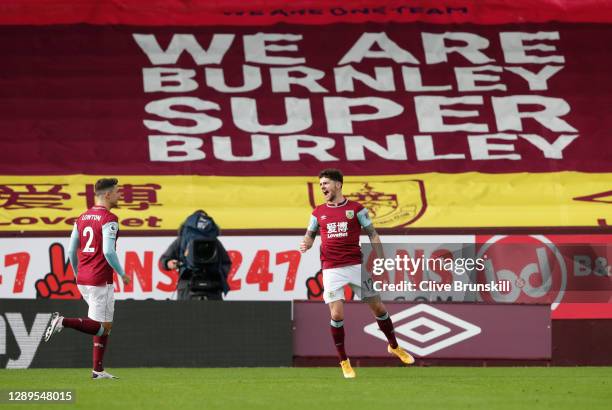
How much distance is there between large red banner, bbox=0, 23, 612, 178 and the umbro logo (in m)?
4.73

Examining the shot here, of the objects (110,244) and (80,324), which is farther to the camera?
(80,324)

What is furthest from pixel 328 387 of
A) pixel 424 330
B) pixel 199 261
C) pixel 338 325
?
pixel 199 261

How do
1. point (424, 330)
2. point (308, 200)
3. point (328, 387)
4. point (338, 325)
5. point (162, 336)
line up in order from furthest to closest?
point (308, 200) < point (424, 330) < point (162, 336) < point (338, 325) < point (328, 387)

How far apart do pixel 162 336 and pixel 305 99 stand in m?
6.69

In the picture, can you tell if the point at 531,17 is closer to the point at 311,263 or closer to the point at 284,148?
the point at 284,148

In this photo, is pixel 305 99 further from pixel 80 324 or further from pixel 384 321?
pixel 80 324

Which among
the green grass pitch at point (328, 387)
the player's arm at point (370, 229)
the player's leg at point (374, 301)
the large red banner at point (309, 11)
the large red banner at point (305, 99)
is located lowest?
the green grass pitch at point (328, 387)

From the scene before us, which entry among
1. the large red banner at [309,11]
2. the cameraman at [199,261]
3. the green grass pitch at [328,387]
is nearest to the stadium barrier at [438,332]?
the green grass pitch at [328,387]

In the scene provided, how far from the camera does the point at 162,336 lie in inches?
464

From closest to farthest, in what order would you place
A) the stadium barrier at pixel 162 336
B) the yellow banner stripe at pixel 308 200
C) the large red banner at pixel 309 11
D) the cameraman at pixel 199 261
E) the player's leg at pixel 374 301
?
the player's leg at pixel 374 301 < the stadium barrier at pixel 162 336 < the cameraman at pixel 199 261 < the yellow banner stripe at pixel 308 200 < the large red banner at pixel 309 11

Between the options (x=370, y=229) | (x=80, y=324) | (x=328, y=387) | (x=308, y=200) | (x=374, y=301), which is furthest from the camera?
(x=308, y=200)

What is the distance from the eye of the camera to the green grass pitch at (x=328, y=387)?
749 cm

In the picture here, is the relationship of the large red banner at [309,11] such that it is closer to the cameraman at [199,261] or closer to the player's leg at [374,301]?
the cameraman at [199,261]

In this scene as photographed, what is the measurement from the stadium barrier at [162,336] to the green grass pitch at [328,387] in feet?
1.20
